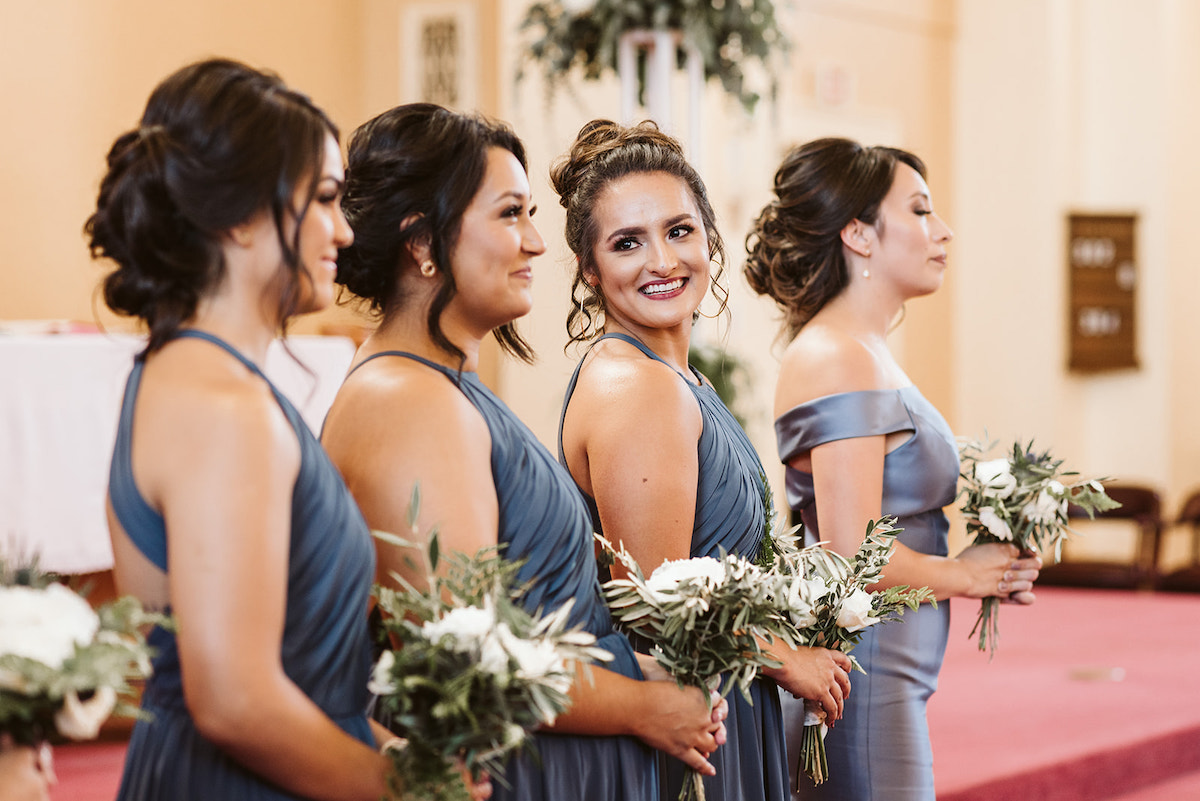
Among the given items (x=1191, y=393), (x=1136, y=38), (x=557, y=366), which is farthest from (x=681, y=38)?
(x=1191, y=393)

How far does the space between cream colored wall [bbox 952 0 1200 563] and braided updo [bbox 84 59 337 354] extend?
30.6 feet

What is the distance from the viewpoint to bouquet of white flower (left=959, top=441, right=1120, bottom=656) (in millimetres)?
2779

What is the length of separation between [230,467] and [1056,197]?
9710 millimetres

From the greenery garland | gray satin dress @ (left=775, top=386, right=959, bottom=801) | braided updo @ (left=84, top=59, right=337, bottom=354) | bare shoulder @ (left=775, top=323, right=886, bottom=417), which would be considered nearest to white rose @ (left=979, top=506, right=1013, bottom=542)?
gray satin dress @ (left=775, top=386, right=959, bottom=801)

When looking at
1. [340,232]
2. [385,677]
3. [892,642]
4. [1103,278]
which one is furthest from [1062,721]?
[1103,278]

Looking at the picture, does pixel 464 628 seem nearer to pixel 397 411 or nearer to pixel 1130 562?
pixel 397 411

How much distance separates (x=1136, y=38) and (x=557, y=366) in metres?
5.83

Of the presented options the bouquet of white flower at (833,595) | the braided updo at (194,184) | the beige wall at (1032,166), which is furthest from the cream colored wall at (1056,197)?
the braided updo at (194,184)

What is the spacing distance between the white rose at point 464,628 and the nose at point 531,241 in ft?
1.89

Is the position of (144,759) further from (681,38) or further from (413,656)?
(681,38)

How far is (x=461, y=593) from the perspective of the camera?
1495mm

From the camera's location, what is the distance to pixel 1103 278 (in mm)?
10125

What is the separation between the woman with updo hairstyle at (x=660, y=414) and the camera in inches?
81.1

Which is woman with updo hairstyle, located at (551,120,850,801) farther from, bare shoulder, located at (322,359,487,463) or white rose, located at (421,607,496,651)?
white rose, located at (421,607,496,651)
